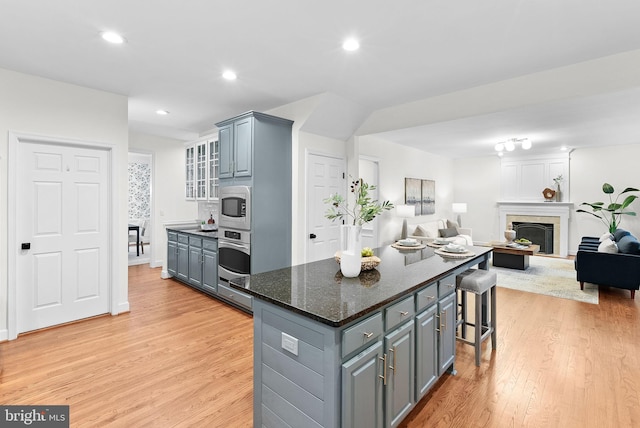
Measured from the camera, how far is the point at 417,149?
24.7 feet

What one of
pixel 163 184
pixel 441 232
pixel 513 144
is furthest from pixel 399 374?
pixel 441 232

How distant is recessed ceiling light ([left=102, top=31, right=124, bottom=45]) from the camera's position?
2389mm

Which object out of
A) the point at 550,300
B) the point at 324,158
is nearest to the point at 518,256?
the point at 550,300

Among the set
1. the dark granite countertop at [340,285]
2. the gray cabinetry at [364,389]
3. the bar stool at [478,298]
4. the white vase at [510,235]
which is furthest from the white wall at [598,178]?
the gray cabinetry at [364,389]

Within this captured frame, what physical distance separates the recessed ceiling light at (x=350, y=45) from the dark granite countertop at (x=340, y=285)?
5.87ft

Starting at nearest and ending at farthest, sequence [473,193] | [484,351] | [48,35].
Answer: [48,35] → [484,351] → [473,193]

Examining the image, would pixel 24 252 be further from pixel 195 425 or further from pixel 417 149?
pixel 417 149

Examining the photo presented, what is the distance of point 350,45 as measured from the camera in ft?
8.44

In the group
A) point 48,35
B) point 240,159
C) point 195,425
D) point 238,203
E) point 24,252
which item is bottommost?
point 195,425

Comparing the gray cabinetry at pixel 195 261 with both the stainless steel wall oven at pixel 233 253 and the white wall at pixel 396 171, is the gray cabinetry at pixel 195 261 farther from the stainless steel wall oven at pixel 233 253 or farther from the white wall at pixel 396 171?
the white wall at pixel 396 171

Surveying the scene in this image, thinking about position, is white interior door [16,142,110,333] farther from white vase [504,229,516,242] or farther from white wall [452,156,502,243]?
white wall [452,156,502,243]

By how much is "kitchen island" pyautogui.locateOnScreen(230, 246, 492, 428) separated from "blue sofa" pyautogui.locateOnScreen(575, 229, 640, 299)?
381 centimetres

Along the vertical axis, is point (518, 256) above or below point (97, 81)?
below

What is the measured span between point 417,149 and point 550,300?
14.1 ft
